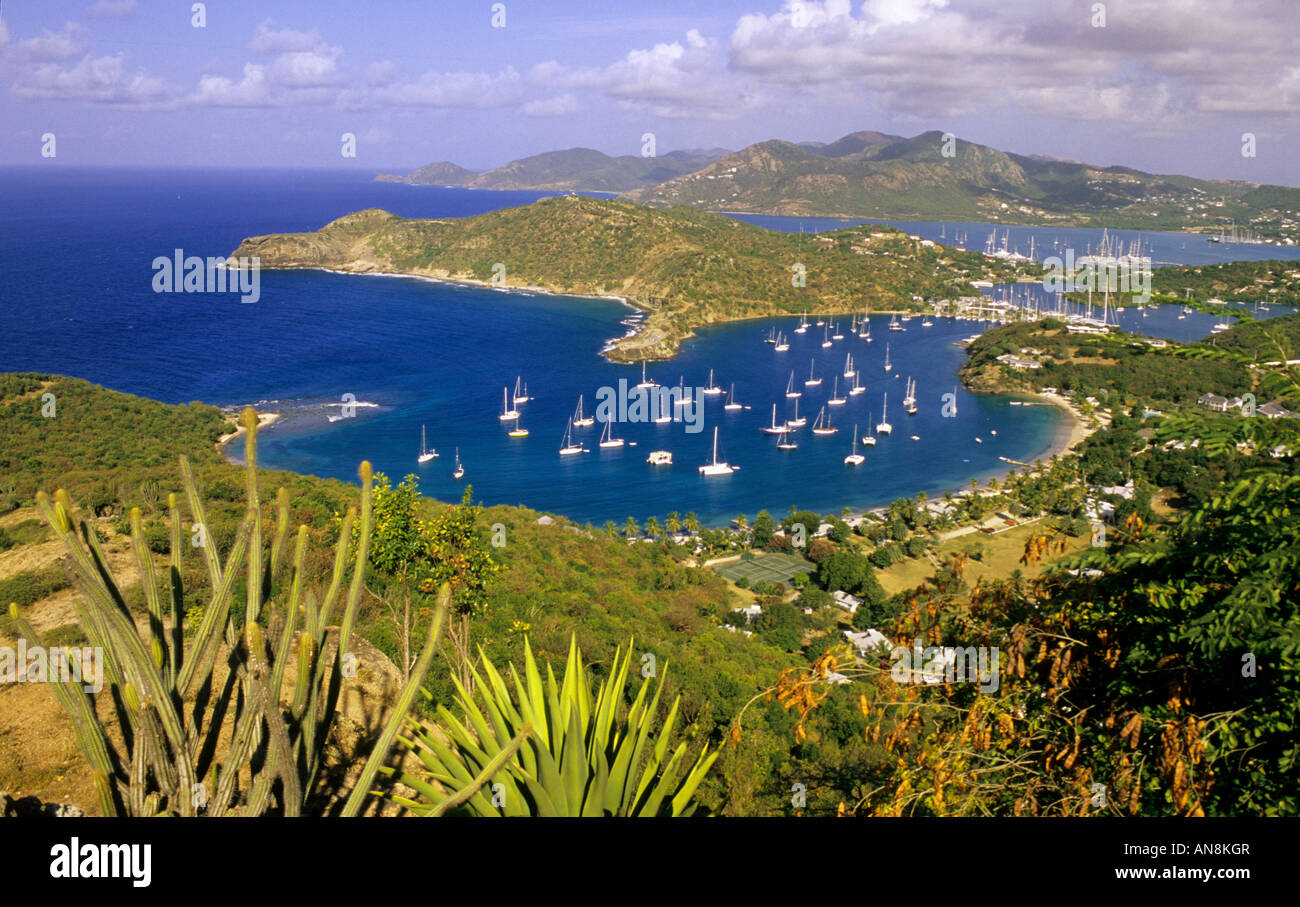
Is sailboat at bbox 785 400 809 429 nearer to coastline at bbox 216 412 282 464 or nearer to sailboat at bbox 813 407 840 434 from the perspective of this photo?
sailboat at bbox 813 407 840 434

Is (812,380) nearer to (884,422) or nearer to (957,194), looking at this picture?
(884,422)

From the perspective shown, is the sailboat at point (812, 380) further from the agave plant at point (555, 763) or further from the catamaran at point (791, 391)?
the agave plant at point (555, 763)

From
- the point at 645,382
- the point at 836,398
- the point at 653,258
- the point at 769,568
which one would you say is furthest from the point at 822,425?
the point at 653,258

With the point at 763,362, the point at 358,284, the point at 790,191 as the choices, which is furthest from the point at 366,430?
the point at 790,191

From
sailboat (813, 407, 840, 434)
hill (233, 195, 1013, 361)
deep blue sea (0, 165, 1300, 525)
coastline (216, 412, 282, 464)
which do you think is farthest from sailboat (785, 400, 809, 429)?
coastline (216, 412, 282, 464)

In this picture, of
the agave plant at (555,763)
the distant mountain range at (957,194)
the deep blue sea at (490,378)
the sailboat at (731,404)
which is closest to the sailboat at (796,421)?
the deep blue sea at (490,378)
